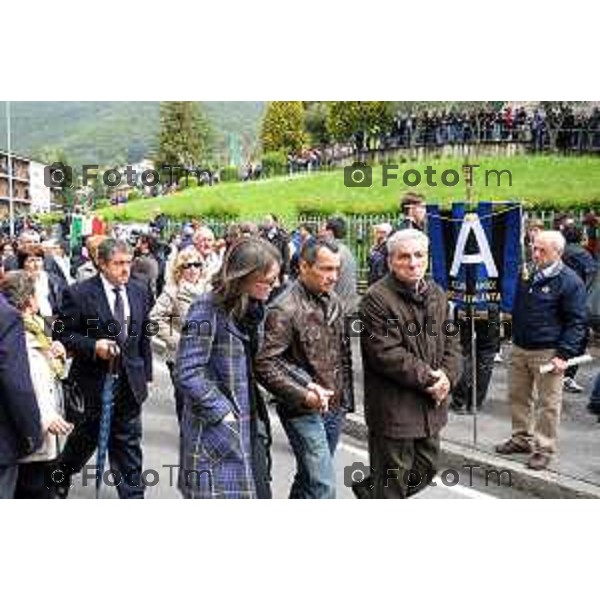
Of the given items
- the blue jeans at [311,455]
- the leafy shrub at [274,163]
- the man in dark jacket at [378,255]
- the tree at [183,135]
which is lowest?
the blue jeans at [311,455]

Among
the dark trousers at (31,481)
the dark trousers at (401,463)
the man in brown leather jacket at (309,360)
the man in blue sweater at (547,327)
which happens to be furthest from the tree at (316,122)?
the dark trousers at (31,481)

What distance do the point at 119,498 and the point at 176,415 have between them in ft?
3.11

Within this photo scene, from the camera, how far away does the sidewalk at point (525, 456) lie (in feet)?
21.1

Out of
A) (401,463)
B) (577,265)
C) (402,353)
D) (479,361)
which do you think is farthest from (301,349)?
(577,265)

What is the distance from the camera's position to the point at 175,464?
6.62 meters

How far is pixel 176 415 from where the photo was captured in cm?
695

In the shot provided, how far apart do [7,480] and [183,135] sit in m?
2.33

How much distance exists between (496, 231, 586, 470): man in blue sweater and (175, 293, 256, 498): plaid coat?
101 inches

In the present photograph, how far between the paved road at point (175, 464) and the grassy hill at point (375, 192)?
1.44 metres

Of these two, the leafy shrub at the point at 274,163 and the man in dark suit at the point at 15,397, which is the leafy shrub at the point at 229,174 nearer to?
the leafy shrub at the point at 274,163

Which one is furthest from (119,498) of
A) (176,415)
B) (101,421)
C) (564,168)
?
(564,168)

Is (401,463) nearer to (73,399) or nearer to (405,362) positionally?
(405,362)

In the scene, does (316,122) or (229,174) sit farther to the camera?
(229,174)

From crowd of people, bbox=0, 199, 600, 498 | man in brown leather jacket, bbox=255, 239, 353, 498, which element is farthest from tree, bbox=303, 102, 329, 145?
man in brown leather jacket, bbox=255, 239, 353, 498
